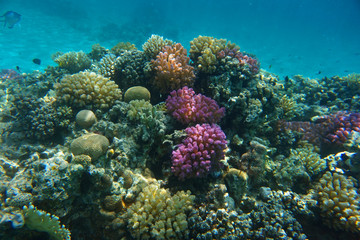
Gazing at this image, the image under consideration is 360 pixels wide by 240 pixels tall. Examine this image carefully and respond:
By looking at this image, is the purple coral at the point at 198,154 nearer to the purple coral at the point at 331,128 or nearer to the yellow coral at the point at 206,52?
the yellow coral at the point at 206,52

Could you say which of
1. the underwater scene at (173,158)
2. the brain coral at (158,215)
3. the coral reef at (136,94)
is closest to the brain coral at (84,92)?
the underwater scene at (173,158)

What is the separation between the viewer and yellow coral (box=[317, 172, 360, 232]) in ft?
11.0

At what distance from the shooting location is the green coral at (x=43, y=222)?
90.4 inches

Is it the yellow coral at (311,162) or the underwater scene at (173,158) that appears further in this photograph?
the yellow coral at (311,162)

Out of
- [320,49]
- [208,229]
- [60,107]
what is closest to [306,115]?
[208,229]

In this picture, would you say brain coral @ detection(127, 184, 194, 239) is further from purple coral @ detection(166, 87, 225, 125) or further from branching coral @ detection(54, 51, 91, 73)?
branching coral @ detection(54, 51, 91, 73)

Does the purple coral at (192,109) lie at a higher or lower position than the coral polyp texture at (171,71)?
lower

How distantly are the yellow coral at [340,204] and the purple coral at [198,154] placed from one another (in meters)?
2.45

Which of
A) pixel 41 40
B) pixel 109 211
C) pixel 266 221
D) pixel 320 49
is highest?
pixel 320 49

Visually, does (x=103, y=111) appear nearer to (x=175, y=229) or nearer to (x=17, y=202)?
(x=17, y=202)

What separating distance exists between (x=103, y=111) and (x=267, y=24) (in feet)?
296

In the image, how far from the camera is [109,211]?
3.08 meters

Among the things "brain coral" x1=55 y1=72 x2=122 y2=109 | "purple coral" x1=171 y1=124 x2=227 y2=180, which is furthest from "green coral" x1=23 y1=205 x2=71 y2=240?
"brain coral" x1=55 y1=72 x2=122 y2=109

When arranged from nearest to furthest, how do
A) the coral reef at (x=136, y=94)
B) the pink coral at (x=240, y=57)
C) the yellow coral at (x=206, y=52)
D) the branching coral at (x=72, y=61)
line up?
the coral reef at (x=136, y=94) < the yellow coral at (x=206, y=52) < the pink coral at (x=240, y=57) < the branching coral at (x=72, y=61)
